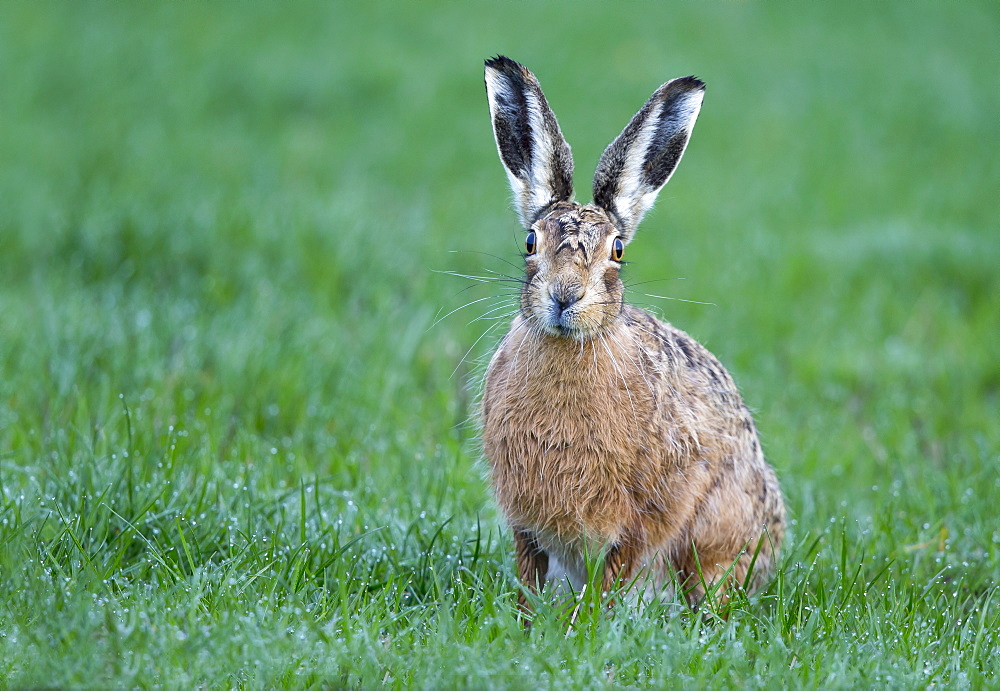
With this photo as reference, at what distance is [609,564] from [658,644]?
66 centimetres

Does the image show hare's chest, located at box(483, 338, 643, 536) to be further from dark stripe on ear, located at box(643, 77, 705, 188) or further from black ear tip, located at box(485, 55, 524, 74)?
black ear tip, located at box(485, 55, 524, 74)

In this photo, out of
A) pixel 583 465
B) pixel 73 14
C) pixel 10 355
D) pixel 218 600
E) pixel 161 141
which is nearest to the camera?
pixel 218 600

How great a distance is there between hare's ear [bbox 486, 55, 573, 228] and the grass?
1.14 ft

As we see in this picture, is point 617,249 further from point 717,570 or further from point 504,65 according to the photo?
point 717,570

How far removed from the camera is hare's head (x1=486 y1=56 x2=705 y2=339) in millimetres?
3828

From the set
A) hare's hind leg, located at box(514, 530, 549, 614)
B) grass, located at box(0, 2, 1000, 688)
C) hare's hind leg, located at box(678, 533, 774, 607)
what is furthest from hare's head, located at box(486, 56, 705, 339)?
hare's hind leg, located at box(678, 533, 774, 607)

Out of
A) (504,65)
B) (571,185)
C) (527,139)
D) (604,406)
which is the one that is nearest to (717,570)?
(604,406)

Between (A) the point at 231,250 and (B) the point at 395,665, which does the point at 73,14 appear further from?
(B) the point at 395,665

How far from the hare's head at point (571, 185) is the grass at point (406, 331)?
1.40 feet

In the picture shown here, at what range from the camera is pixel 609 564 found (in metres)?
4.08

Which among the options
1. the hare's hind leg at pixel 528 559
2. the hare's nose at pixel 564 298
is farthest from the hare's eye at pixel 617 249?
the hare's hind leg at pixel 528 559

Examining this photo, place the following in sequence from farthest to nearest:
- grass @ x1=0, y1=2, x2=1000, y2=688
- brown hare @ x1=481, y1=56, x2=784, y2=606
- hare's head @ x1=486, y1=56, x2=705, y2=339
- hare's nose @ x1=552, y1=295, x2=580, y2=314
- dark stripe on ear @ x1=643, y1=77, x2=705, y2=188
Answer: dark stripe on ear @ x1=643, y1=77, x2=705, y2=188
brown hare @ x1=481, y1=56, x2=784, y2=606
hare's head @ x1=486, y1=56, x2=705, y2=339
hare's nose @ x1=552, y1=295, x2=580, y2=314
grass @ x1=0, y1=2, x2=1000, y2=688

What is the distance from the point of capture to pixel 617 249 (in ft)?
13.2

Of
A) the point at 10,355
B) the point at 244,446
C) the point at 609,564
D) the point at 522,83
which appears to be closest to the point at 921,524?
the point at 609,564
